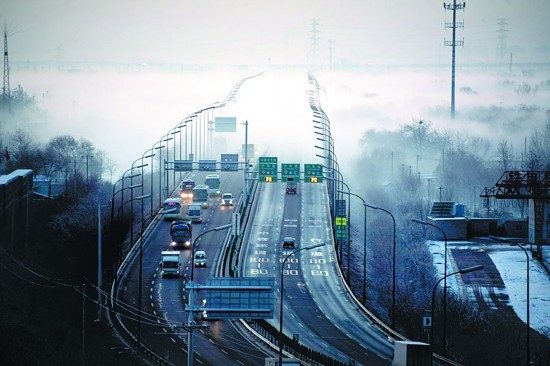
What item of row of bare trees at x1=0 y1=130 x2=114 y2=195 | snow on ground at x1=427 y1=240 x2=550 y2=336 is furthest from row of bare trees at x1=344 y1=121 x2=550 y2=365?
row of bare trees at x1=0 y1=130 x2=114 y2=195

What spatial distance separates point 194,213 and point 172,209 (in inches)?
68.2

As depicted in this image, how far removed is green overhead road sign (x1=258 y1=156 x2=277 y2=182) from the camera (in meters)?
104

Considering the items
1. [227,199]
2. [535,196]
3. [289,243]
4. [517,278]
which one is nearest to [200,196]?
[227,199]

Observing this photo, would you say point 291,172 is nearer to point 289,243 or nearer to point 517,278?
point 289,243

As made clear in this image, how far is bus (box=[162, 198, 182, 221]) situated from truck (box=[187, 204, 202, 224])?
3.02ft

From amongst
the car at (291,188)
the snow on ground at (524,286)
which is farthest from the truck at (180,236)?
the car at (291,188)

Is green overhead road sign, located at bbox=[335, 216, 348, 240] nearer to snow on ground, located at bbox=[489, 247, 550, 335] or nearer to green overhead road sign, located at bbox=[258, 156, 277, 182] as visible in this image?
green overhead road sign, located at bbox=[258, 156, 277, 182]

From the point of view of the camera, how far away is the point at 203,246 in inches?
3632

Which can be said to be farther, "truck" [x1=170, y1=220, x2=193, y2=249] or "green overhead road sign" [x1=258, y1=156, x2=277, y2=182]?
"green overhead road sign" [x1=258, y1=156, x2=277, y2=182]

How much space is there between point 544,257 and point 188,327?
5033 centimetres

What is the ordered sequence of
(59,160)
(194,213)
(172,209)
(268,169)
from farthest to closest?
(59,160) < (268,169) < (172,209) < (194,213)

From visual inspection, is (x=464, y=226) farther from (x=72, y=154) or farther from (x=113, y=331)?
(x=72, y=154)

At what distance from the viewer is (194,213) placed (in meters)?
101

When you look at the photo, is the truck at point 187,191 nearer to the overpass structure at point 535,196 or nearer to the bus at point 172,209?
the bus at point 172,209
